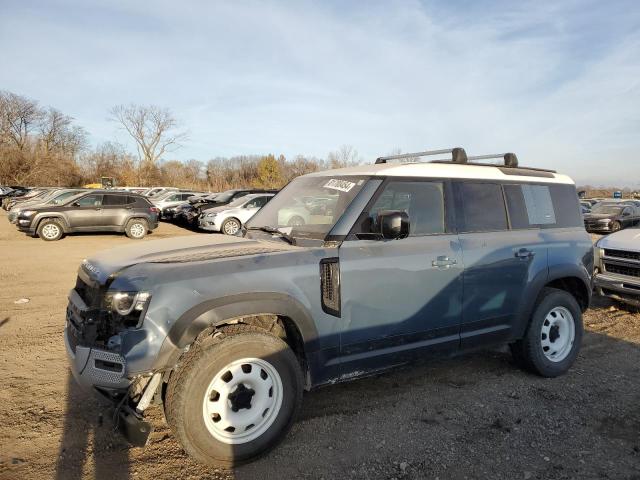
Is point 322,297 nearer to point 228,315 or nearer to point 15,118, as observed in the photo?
point 228,315

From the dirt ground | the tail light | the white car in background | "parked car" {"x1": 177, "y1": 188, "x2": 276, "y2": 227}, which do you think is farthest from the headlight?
"parked car" {"x1": 177, "y1": 188, "x2": 276, "y2": 227}

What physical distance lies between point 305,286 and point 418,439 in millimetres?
1463

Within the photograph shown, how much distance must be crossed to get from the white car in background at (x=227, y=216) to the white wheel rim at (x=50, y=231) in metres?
4.96

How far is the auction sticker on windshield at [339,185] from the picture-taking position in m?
3.74

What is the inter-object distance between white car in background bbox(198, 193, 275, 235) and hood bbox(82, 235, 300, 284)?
13.0 metres

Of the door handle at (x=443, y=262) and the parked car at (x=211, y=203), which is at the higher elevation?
the parked car at (x=211, y=203)

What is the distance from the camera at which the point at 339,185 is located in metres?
3.87

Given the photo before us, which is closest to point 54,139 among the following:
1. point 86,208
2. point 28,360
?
point 86,208

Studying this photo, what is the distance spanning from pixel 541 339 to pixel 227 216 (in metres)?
14.0

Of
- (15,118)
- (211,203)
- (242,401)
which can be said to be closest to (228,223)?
(211,203)

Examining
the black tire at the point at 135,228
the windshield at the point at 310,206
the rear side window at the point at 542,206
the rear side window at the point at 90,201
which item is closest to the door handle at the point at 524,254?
the rear side window at the point at 542,206

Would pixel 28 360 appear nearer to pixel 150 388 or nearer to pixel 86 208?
pixel 150 388

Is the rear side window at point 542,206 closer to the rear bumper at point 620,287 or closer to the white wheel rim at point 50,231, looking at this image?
the rear bumper at point 620,287

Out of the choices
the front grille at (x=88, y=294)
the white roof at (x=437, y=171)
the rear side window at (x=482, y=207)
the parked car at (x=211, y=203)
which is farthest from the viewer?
the parked car at (x=211, y=203)
